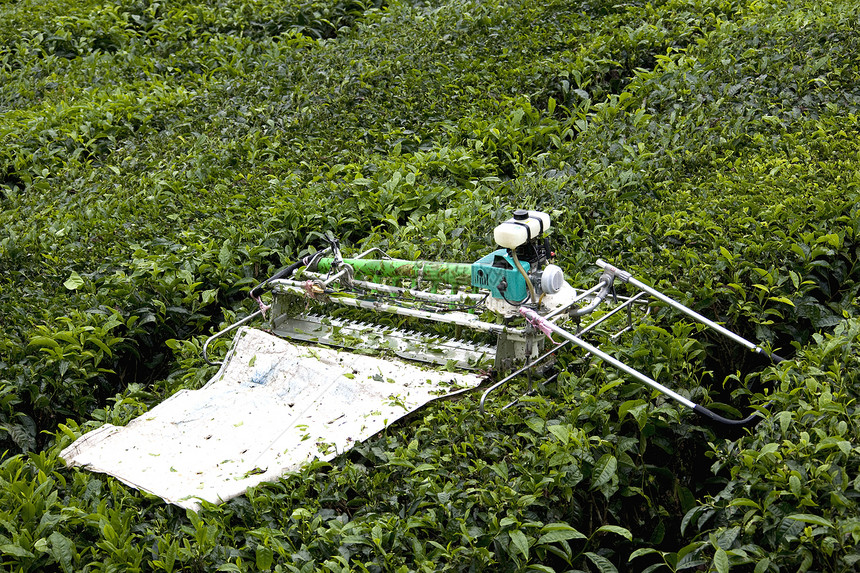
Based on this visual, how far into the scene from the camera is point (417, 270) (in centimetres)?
553

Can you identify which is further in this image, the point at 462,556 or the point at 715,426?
the point at 715,426

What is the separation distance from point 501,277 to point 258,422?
5.33 ft

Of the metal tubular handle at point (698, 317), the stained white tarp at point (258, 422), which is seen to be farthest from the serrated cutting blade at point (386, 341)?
the metal tubular handle at point (698, 317)

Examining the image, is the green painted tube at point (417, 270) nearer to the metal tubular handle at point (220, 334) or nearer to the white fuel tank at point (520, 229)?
the white fuel tank at point (520, 229)

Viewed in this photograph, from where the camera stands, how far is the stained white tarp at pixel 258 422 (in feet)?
15.1

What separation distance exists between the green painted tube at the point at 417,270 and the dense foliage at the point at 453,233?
0.81 meters

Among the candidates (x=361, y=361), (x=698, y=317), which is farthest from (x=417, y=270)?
(x=698, y=317)

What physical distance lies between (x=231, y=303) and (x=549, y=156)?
313cm

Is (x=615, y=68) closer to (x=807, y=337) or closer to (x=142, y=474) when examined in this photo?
(x=807, y=337)

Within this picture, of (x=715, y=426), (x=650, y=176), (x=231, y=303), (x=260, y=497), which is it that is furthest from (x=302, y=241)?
(x=715, y=426)

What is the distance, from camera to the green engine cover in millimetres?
4957

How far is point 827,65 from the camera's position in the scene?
7.98 metres

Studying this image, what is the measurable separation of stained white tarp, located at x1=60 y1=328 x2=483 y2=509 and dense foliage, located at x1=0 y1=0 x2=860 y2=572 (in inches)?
5.4

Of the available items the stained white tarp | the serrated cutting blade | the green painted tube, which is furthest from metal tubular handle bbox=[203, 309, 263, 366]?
the green painted tube
